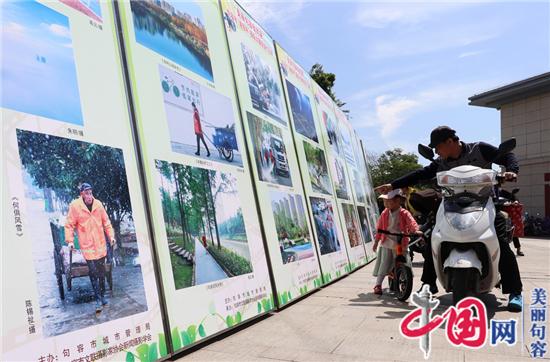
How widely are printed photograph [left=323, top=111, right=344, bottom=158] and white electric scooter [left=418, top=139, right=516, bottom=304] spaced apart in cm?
534

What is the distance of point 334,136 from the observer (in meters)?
10.4

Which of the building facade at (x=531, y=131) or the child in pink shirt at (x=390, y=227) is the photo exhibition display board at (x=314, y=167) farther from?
the building facade at (x=531, y=131)

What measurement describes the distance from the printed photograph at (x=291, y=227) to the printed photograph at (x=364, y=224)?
4475 mm

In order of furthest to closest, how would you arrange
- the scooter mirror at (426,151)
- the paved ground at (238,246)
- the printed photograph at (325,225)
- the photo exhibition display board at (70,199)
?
the printed photograph at (325,225), the scooter mirror at (426,151), the paved ground at (238,246), the photo exhibition display board at (70,199)

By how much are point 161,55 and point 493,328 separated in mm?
3629

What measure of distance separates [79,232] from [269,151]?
343cm

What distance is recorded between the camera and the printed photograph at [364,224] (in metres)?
11.0

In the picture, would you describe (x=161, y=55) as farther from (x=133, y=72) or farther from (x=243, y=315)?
(x=243, y=315)

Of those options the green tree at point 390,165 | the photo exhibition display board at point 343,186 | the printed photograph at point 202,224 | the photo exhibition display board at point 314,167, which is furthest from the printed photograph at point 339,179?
the green tree at point 390,165

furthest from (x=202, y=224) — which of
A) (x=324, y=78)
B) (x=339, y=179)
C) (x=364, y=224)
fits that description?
(x=324, y=78)

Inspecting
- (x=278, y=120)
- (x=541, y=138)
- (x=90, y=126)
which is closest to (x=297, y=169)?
(x=278, y=120)

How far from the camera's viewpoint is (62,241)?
277 cm

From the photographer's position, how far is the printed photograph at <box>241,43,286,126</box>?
597cm

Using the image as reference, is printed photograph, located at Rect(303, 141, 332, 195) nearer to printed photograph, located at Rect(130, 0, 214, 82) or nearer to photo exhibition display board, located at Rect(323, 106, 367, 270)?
photo exhibition display board, located at Rect(323, 106, 367, 270)
